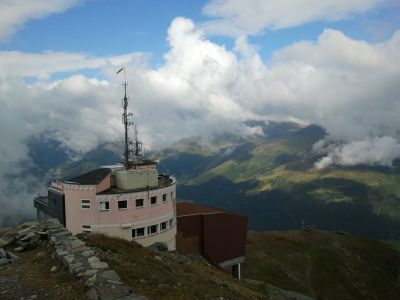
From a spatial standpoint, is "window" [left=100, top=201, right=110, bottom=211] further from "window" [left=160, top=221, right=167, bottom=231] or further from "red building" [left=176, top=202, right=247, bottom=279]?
"red building" [left=176, top=202, right=247, bottom=279]

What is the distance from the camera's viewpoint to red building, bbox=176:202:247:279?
64688 millimetres

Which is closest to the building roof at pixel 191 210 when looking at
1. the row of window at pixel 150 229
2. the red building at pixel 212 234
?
the red building at pixel 212 234

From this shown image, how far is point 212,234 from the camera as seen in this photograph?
2648 inches

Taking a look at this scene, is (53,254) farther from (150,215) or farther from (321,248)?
(321,248)

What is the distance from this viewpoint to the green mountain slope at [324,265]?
313 feet

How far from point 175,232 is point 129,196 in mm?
11305

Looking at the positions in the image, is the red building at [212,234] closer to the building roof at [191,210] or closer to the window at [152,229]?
the building roof at [191,210]

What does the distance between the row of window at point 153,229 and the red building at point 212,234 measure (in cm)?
397

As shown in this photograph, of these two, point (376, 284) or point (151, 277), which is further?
point (376, 284)

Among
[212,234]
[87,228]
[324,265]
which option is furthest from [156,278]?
[324,265]

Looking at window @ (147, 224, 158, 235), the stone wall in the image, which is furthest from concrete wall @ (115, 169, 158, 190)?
the stone wall

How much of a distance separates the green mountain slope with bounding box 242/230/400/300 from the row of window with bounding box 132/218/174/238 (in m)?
35.1

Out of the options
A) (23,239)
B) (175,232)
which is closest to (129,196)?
(175,232)

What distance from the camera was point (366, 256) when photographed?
126 metres
